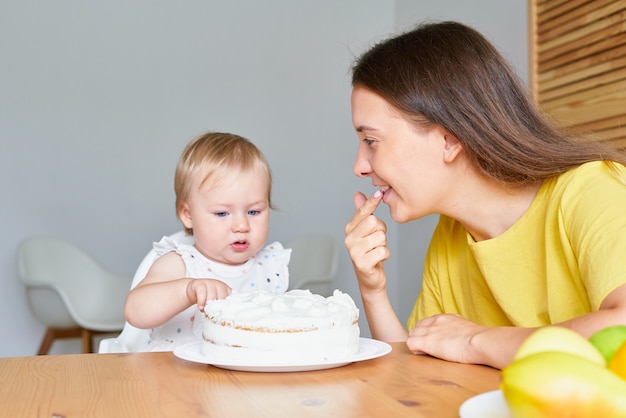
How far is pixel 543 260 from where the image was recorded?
1371 millimetres

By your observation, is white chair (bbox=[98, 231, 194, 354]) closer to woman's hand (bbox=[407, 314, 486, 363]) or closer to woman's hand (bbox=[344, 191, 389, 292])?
woman's hand (bbox=[344, 191, 389, 292])

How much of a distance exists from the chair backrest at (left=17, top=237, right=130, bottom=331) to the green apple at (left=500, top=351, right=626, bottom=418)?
11.0ft

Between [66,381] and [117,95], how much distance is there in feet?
11.5

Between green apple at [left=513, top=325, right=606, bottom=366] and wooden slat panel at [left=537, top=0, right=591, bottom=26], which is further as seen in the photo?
wooden slat panel at [left=537, top=0, right=591, bottom=26]

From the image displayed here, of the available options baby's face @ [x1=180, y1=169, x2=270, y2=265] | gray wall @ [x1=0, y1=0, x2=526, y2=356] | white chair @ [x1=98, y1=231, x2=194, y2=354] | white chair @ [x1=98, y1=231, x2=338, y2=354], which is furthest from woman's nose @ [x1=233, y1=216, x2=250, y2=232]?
gray wall @ [x1=0, y1=0, x2=526, y2=356]

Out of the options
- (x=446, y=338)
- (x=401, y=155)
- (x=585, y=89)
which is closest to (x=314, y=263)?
(x=585, y=89)

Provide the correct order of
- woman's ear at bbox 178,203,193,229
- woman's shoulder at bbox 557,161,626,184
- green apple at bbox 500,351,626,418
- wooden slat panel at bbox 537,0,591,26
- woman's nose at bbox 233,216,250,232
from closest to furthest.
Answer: green apple at bbox 500,351,626,418 < woman's shoulder at bbox 557,161,626,184 < woman's nose at bbox 233,216,250,232 < woman's ear at bbox 178,203,193,229 < wooden slat panel at bbox 537,0,591,26

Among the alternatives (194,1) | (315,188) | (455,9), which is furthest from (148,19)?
(455,9)

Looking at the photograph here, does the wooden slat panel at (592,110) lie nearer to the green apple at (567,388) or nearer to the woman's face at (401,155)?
the woman's face at (401,155)

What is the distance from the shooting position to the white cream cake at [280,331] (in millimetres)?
942

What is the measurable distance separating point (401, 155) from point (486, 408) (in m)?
0.89

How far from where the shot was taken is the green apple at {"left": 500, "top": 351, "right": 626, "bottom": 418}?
42cm

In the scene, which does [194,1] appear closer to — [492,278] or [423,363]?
[492,278]

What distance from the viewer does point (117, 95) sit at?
420 cm
